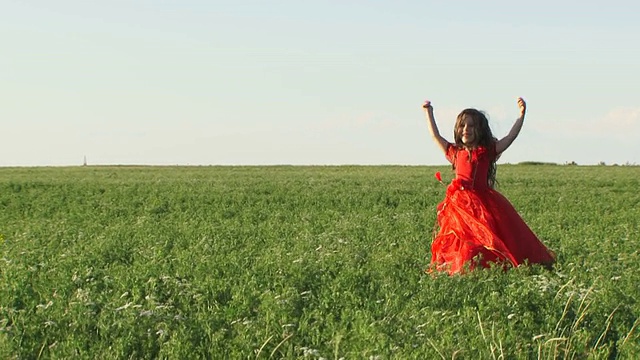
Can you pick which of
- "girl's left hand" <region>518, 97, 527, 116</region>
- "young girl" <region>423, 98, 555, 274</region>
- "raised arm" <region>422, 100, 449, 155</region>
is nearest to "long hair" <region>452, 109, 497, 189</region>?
"young girl" <region>423, 98, 555, 274</region>

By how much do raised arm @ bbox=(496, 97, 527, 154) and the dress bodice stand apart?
4.2 inches

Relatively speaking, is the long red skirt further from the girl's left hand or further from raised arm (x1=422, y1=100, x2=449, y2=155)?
the girl's left hand

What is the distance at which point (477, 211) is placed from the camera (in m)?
10.9

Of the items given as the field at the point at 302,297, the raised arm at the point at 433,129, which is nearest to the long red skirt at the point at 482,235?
the field at the point at 302,297

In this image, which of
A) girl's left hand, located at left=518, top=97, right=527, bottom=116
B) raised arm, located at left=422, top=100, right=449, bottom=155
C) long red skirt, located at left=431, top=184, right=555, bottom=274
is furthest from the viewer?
raised arm, located at left=422, top=100, right=449, bottom=155

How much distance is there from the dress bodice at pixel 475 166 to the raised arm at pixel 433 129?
0.81 feet

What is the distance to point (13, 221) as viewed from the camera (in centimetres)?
2025

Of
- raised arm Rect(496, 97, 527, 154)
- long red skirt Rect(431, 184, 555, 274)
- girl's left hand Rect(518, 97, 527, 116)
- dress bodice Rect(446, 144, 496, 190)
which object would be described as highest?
girl's left hand Rect(518, 97, 527, 116)

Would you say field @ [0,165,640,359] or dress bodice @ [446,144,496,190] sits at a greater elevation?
dress bodice @ [446,144,496,190]

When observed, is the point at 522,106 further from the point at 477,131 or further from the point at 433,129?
the point at 433,129

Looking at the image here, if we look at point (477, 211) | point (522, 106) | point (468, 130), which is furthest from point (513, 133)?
point (477, 211)

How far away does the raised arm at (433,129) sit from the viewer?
11.2 meters

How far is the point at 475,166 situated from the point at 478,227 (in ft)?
2.80

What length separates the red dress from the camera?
1066 centimetres
